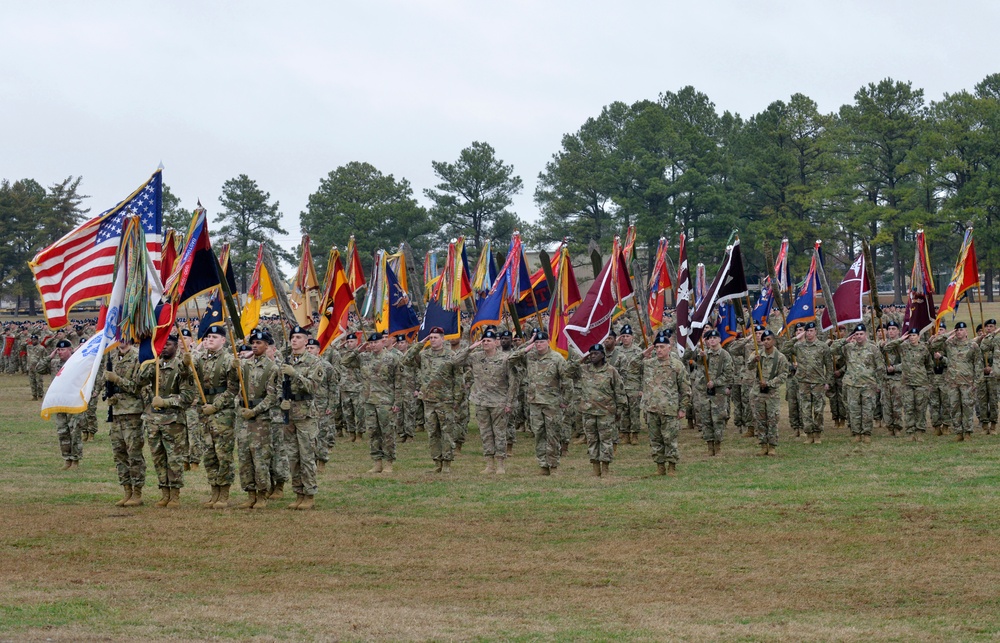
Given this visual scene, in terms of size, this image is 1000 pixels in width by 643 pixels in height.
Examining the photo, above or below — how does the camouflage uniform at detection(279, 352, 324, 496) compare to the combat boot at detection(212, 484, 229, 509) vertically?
above

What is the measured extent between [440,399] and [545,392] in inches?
65.5

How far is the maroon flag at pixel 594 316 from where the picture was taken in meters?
18.8

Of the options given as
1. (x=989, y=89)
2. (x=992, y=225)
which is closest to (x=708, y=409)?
(x=992, y=225)

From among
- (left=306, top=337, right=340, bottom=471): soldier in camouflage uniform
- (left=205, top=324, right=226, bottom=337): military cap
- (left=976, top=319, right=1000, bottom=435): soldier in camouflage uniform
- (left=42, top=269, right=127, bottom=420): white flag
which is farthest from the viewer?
(left=976, top=319, right=1000, bottom=435): soldier in camouflage uniform

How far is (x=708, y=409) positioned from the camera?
71.4ft

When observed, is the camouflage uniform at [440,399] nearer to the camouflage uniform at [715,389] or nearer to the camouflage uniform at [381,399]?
the camouflage uniform at [381,399]

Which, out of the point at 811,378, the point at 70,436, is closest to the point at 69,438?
the point at 70,436

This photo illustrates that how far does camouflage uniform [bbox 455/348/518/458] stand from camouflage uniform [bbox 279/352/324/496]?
376cm

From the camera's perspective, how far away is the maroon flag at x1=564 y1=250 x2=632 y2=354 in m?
18.8

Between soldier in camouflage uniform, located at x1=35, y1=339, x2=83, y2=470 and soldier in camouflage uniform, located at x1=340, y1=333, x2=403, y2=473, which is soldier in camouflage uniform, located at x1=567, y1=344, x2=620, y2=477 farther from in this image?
soldier in camouflage uniform, located at x1=35, y1=339, x2=83, y2=470

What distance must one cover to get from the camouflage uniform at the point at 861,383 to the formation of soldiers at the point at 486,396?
0.03 meters

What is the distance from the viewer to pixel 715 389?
71.2 ft

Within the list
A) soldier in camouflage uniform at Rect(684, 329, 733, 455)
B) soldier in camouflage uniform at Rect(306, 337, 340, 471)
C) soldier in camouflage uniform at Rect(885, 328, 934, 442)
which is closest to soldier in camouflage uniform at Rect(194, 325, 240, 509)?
soldier in camouflage uniform at Rect(306, 337, 340, 471)

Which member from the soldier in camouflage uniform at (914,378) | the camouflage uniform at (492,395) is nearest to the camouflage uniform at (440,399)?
the camouflage uniform at (492,395)
